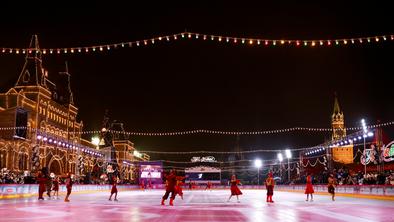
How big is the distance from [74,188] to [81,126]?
67.1 m

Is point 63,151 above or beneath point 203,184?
above

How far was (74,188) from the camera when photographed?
4272 centimetres

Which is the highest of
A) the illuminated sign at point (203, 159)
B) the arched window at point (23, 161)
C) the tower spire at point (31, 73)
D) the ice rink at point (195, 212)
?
the tower spire at point (31, 73)

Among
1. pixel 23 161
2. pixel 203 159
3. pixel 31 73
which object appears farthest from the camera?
pixel 203 159

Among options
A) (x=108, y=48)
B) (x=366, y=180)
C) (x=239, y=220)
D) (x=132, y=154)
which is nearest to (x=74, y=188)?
(x=108, y=48)

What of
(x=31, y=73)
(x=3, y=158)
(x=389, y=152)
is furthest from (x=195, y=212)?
(x=31, y=73)

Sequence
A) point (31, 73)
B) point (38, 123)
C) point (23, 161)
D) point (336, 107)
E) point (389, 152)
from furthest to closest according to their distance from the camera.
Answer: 1. point (336, 107)
2. point (31, 73)
3. point (38, 123)
4. point (23, 161)
5. point (389, 152)

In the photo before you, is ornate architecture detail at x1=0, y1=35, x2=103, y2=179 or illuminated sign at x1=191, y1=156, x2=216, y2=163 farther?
illuminated sign at x1=191, y1=156, x2=216, y2=163

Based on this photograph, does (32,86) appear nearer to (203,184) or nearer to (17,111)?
(17,111)

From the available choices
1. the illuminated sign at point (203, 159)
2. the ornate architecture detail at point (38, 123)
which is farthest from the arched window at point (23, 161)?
the illuminated sign at point (203, 159)

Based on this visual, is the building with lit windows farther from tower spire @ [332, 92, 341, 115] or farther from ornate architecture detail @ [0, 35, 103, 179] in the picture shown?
tower spire @ [332, 92, 341, 115]

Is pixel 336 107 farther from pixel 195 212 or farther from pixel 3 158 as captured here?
pixel 195 212

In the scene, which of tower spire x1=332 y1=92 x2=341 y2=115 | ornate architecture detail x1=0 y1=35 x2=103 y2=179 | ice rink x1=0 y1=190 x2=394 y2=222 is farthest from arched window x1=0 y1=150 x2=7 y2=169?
tower spire x1=332 y1=92 x2=341 y2=115

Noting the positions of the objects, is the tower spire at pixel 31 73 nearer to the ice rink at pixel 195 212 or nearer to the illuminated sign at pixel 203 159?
the illuminated sign at pixel 203 159
